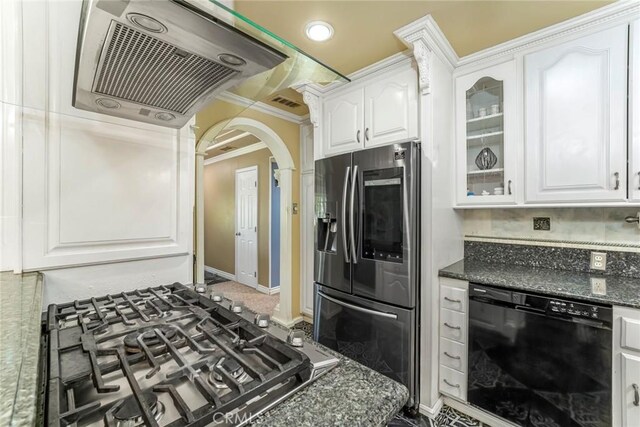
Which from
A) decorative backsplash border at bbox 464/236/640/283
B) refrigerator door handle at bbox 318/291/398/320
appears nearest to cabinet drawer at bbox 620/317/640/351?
decorative backsplash border at bbox 464/236/640/283

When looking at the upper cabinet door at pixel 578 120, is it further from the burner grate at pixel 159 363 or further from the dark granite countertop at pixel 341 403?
the burner grate at pixel 159 363

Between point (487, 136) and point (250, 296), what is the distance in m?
3.70

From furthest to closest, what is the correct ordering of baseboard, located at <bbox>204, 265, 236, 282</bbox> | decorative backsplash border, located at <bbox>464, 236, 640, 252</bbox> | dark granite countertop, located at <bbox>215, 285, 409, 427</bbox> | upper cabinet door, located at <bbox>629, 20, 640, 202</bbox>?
1. baseboard, located at <bbox>204, 265, 236, 282</bbox>
2. decorative backsplash border, located at <bbox>464, 236, 640, 252</bbox>
3. upper cabinet door, located at <bbox>629, 20, 640, 202</bbox>
4. dark granite countertop, located at <bbox>215, 285, 409, 427</bbox>

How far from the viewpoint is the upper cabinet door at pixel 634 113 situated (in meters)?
1.49

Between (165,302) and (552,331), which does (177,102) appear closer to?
(165,302)

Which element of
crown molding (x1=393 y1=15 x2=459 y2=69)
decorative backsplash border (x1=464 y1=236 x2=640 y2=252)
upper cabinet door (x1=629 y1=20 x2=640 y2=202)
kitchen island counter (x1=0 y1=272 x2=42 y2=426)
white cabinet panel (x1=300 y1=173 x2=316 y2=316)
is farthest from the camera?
white cabinet panel (x1=300 y1=173 x2=316 y2=316)

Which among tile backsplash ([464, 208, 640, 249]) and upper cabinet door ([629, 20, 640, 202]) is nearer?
upper cabinet door ([629, 20, 640, 202])

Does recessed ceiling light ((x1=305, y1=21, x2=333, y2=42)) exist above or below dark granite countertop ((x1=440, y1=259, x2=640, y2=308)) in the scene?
above

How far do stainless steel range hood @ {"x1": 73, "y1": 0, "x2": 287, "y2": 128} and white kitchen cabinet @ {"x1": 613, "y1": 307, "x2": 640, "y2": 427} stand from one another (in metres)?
1.81

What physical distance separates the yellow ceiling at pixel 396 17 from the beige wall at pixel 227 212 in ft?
9.15

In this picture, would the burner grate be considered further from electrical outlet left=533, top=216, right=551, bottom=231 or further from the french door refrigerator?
electrical outlet left=533, top=216, right=551, bottom=231

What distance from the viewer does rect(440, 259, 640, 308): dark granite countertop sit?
53.7 inches

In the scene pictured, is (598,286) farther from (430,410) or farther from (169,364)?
(169,364)

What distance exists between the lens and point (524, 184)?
1.82m
